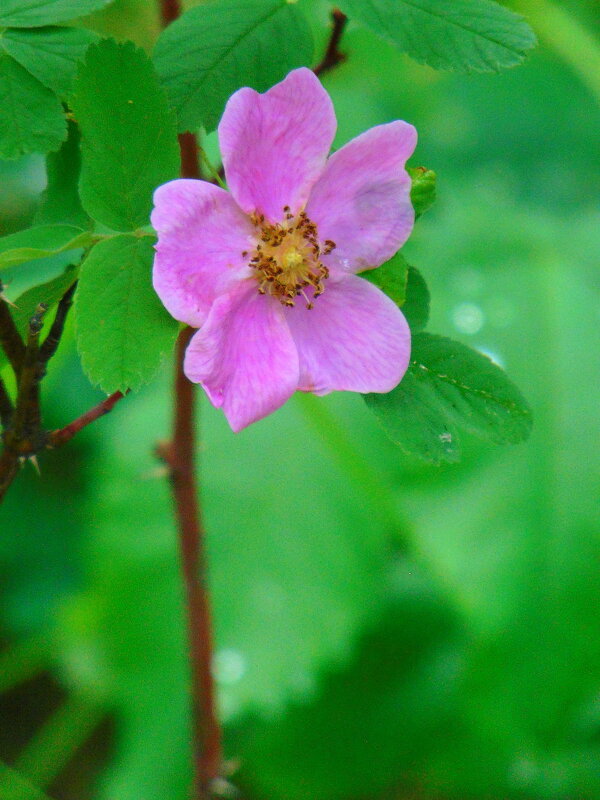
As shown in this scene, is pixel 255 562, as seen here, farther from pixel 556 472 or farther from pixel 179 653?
pixel 556 472

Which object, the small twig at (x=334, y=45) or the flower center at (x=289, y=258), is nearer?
the flower center at (x=289, y=258)

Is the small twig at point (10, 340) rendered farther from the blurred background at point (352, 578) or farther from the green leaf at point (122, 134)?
the blurred background at point (352, 578)

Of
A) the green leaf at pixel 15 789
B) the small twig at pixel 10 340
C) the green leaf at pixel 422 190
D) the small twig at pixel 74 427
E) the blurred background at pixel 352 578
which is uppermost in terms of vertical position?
the green leaf at pixel 422 190

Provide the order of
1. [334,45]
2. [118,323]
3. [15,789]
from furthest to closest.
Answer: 1. [15,789]
2. [334,45]
3. [118,323]

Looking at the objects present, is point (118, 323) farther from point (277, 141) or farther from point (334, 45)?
point (334, 45)

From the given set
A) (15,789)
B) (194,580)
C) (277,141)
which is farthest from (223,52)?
(15,789)

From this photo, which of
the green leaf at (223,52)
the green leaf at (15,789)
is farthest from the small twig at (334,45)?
the green leaf at (15,789)
